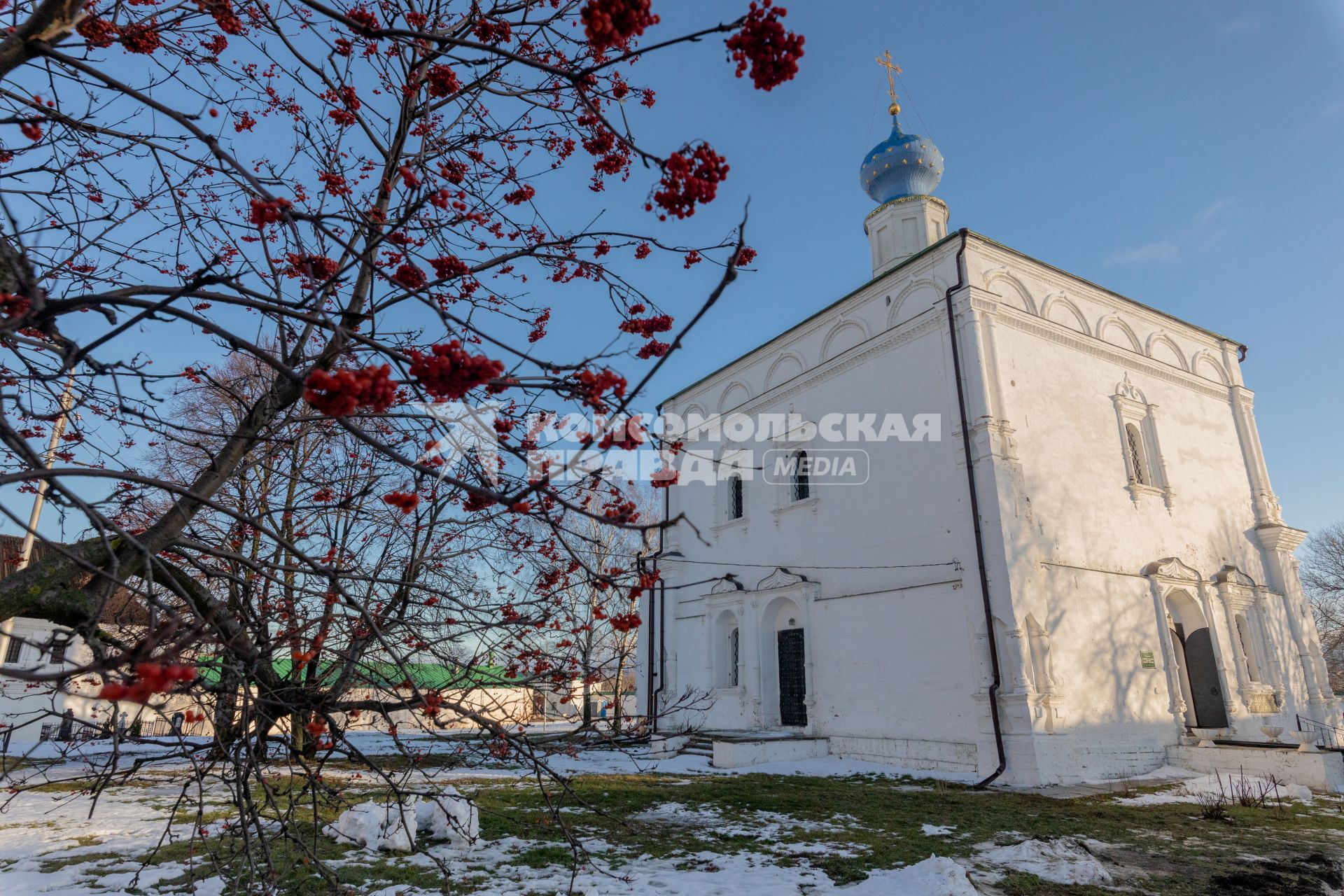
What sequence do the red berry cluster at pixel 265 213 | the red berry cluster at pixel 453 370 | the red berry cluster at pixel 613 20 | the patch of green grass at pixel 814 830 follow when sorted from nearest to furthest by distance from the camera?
the red berry cluster at pixel 453 370 < the red berry cluster at pixel 613 20 < the red berry cluster at pixel 265 213 < the patch of green grass at pixel 814 830

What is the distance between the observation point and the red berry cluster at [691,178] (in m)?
2.69

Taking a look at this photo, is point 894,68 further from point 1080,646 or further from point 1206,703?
point 1206,703

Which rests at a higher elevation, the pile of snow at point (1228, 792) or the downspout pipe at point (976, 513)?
the downspout pipe at point (976, 513)

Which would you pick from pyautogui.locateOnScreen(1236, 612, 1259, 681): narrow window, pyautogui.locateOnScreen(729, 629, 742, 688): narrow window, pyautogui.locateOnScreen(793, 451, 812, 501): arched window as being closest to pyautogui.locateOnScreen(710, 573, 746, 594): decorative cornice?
pyautogui.locateOnScreen(729, 629, 742, 688): narrow window

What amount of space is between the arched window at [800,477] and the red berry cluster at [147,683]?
591 inches

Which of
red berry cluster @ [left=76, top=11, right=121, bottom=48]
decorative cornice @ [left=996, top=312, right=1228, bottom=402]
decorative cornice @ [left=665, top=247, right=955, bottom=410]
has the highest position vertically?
decorative cornice @ [left=665, top=247, right=955, bottom=410]

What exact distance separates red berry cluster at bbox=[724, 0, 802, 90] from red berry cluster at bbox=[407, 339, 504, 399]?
4.35 feet

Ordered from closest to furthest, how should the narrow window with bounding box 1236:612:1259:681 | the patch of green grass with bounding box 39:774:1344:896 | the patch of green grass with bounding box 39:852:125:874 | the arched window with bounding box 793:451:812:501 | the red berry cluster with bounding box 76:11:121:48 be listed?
the red berry cluster with bounding box 76:11:121:48 → the patch of green grass with bounding box 39:774:1344:896 → the patch of green grass with bounding box 39:852:125:874 → the narrow window with bounding box 1236:612:1259:681 → the arched window with bounding box 793:451:812:501

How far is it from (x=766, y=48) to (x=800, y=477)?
47.0 feet

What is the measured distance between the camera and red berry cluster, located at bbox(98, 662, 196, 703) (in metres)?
1.62

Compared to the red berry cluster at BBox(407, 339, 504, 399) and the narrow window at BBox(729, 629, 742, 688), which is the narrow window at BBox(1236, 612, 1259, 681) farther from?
the red berry cluster at BBox(407, 339, 504, 399)

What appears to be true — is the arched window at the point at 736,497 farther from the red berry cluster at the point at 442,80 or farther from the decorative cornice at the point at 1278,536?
Answer: the red berry cluster at the point at 442,80

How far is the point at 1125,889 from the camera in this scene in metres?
5.63

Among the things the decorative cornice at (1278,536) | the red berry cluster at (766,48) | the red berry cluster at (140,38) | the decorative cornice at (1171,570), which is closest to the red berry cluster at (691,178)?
the red berry cluster at (766,48)
